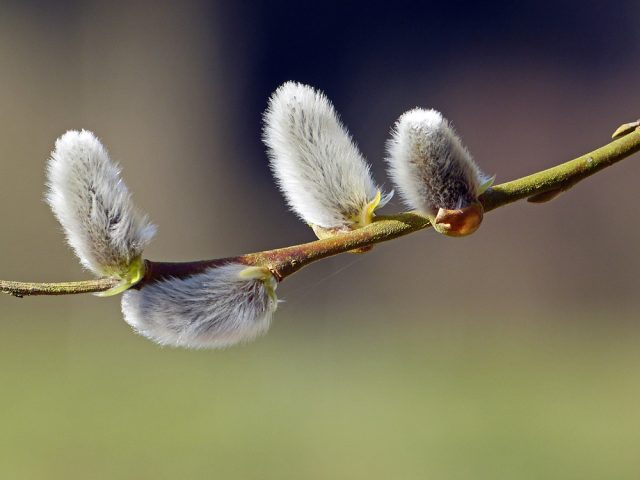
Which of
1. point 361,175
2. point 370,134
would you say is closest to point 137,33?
point 370,134

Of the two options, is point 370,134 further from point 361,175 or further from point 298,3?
point 361,175

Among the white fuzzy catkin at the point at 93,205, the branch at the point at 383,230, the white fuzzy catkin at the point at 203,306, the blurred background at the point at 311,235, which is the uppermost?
the blurred background at the point at 311,235

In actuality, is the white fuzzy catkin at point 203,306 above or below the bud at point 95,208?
below

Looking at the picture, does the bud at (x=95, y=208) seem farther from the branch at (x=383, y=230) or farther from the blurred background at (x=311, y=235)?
the blurred background at (x=311, y=235)

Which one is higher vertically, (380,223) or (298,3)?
(298,3)

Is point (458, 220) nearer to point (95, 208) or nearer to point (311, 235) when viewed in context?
point (95, 208)


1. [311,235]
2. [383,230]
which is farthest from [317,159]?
[311,235]

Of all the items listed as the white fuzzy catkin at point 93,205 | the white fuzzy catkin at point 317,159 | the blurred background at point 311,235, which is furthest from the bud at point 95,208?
the blurred background at point 311,235
